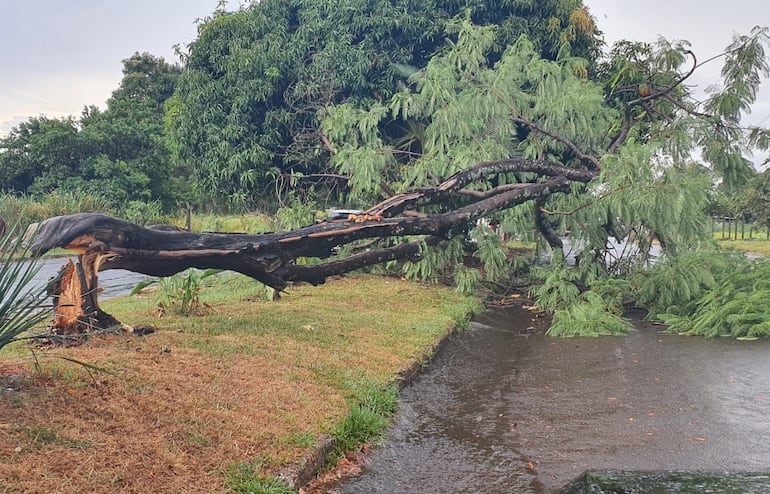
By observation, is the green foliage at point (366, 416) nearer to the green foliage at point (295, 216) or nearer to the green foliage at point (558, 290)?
the green foliage at point (558, 290)

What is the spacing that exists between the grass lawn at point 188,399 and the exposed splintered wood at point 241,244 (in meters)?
0.57

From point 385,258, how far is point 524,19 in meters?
9.06

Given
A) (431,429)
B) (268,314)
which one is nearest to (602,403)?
(431,429)

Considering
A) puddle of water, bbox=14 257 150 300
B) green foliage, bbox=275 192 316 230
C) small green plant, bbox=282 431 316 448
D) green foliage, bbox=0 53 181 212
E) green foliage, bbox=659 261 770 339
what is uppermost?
green foliage, bbox=0 53 181 212

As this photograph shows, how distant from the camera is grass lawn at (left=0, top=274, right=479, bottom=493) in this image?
129 inches

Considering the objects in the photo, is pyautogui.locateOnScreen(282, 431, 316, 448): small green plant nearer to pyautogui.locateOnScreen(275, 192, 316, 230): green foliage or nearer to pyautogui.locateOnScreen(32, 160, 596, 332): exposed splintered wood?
pyautogui.locateOnScreen(32, 160, 596, 332): exposed splintered wood

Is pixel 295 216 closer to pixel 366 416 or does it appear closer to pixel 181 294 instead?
pixel 181 294

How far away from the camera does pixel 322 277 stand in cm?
791

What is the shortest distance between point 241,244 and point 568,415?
3.86 meters

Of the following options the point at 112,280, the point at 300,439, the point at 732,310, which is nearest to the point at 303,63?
the point at 112,280

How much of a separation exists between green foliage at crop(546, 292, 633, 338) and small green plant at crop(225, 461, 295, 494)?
6211 millimetres

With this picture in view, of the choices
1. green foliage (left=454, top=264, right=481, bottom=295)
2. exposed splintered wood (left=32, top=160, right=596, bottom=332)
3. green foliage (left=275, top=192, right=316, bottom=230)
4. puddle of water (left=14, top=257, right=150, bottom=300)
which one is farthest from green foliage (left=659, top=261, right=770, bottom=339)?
puddle of water (left=14, top=257, right=150, bottom=300)

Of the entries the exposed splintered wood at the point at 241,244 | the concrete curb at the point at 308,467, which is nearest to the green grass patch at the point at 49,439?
the concrete curb at the point at 308,467

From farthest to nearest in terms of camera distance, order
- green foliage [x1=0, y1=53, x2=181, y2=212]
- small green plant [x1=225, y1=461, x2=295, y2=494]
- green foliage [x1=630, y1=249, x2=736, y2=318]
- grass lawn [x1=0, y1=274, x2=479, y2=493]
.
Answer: green foliage [x1=0, y1=53, x2=181, y2=212]
green foliage [x1=630, y1=249, x2=736, y2=318]
small green plant [x1=225, y1=461, x2=295, y2=494]
grass lawn [x1=0, y1=274, x2=479, y2=493]
